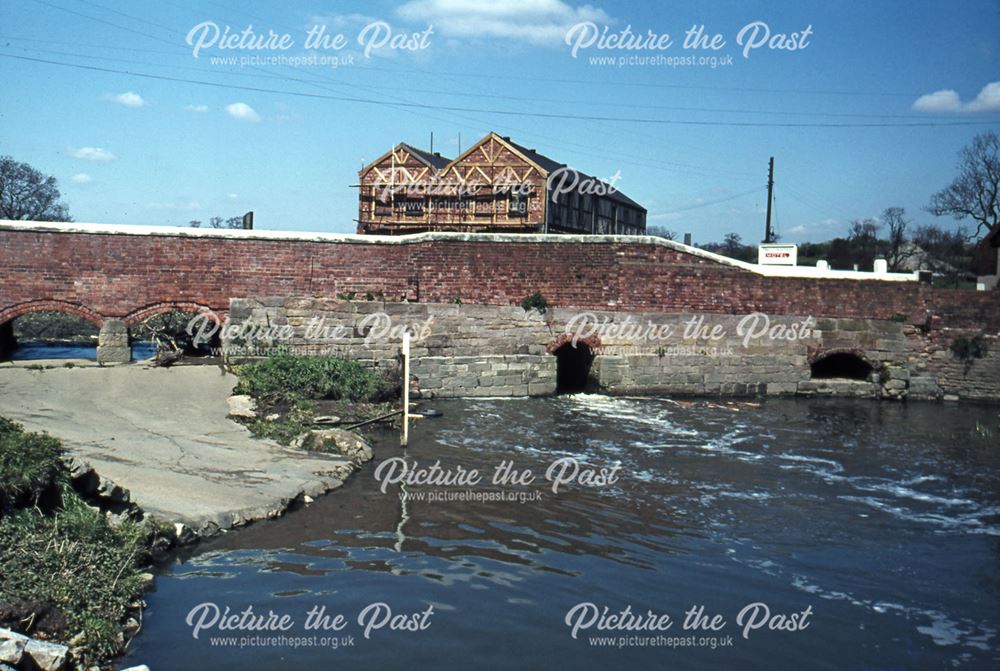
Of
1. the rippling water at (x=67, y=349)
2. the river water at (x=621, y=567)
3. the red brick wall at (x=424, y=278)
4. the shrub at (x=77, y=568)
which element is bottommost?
the river water at (x=621, y=567)

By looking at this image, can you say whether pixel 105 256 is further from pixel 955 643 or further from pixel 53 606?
pixel 955 643

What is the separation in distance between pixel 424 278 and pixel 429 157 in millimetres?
19952

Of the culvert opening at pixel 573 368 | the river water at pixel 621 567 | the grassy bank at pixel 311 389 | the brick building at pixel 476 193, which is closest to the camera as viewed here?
the river water at pixel 621 567

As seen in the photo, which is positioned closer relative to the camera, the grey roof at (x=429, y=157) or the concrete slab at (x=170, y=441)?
the concrete slab at (x=170, y=441)

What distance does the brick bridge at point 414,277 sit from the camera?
56.7 ft

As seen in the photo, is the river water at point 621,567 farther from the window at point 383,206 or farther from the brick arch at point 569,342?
the window at point 383,206

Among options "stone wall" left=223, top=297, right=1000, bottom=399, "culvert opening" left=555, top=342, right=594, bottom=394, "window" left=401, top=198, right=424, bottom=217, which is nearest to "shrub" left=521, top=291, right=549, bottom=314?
"stone wall" left=223, top=297, right=1000, bottom=399

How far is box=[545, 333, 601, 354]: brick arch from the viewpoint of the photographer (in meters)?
18.7

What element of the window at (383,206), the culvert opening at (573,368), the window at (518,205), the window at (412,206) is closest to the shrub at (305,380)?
the culvert opening at (573,368)

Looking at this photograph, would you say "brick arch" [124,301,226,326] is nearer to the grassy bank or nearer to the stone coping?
the stone coping

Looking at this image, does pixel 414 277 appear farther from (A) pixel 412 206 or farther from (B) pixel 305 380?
(A) pixel 412 206

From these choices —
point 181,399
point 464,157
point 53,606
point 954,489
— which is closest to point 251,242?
point 181,399

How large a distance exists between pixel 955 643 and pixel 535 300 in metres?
13.0

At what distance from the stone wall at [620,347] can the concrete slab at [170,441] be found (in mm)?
2581
